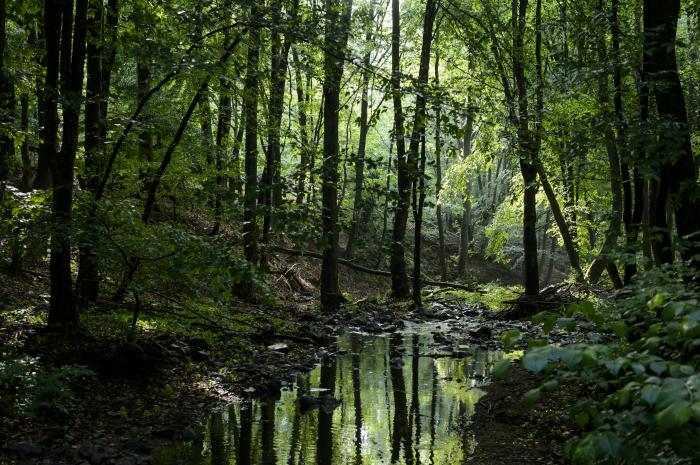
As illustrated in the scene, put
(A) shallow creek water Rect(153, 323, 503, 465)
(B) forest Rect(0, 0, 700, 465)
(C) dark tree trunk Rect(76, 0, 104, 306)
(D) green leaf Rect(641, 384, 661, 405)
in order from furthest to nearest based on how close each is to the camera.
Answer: (C) dark tree trunk Rect(76, 0, 104, 306) < (A) shallow creek water Rect(153, 323, 503, 465) < (B) forest Rect(0, 0, 700, 465) < (D) green leaf Rect(641, 384, 661, 405)

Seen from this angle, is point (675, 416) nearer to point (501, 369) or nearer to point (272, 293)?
point (501, 369)

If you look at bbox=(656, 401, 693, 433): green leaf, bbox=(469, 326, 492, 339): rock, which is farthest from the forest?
bbox=(469, 326, 492, 339): rock

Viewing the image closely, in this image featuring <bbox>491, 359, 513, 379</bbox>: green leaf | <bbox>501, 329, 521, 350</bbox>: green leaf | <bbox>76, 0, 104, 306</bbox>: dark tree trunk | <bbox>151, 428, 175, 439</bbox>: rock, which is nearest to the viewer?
<bbox>491, 359, 513, 379</bbox>: green leaf

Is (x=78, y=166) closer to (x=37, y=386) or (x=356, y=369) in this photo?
(x=37, y=386)

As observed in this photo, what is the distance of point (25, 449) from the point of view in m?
5.25

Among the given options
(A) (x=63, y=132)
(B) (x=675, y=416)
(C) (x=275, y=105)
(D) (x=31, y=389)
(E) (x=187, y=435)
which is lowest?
(E) (x=187, y=435)

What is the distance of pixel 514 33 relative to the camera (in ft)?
39.0

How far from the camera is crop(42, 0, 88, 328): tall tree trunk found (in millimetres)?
7496

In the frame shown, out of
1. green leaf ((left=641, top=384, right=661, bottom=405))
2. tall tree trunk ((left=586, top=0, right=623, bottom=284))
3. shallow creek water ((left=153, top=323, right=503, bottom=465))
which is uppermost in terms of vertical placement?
tall tree trunk ((left=586, top=0, right=623, bottom=284))

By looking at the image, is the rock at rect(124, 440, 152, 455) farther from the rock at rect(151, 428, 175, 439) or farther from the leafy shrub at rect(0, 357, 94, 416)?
the leafy shrub at rect(0, 357, 94, 416)

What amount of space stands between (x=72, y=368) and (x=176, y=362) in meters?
2.42

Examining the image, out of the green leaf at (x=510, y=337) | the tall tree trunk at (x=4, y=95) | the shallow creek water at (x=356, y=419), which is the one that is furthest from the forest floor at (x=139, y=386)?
the green leaf at (x=510, y=337)

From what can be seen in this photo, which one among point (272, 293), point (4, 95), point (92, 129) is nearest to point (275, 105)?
point (92, 129)

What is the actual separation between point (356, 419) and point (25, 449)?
3551 mm
